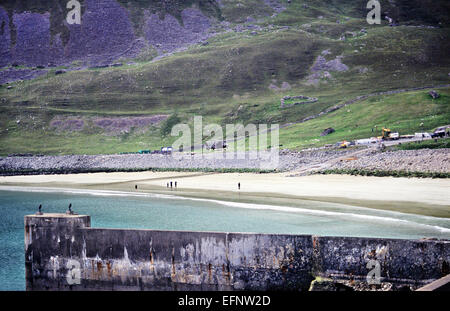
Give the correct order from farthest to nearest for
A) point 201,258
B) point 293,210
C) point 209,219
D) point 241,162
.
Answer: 1. point 241,162
2. point 293,210
3. point 209,219
4. point 201,258

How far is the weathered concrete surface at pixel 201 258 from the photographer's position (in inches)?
631

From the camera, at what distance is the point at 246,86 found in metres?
147

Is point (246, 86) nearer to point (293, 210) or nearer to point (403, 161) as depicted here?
point (403, 161)

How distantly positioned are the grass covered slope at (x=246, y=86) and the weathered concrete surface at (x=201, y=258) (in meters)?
75.7

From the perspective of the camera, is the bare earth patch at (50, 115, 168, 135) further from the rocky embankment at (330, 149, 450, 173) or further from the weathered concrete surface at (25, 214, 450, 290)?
the weathered concrete surface at (25, 214, 450, 290)

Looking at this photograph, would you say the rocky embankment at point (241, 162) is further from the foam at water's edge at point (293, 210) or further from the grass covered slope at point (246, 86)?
the foam at water's edge at point (293, 210)

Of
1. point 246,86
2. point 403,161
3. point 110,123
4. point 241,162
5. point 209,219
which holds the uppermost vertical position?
point 246,86

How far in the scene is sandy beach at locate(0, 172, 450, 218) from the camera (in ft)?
137

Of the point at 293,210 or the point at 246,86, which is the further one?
the point at 246,86

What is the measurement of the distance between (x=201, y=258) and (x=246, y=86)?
5202 inches

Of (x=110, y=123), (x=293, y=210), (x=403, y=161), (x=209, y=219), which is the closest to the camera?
(x=209, y=219)

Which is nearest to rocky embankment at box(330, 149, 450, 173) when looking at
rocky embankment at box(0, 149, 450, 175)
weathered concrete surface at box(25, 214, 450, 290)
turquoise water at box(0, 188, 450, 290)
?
rocky embankment at box(0, 149, 450, 175)

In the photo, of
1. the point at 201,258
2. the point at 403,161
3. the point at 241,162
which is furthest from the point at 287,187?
the point at 201,258

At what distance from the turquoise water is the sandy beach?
2974 millimetres
